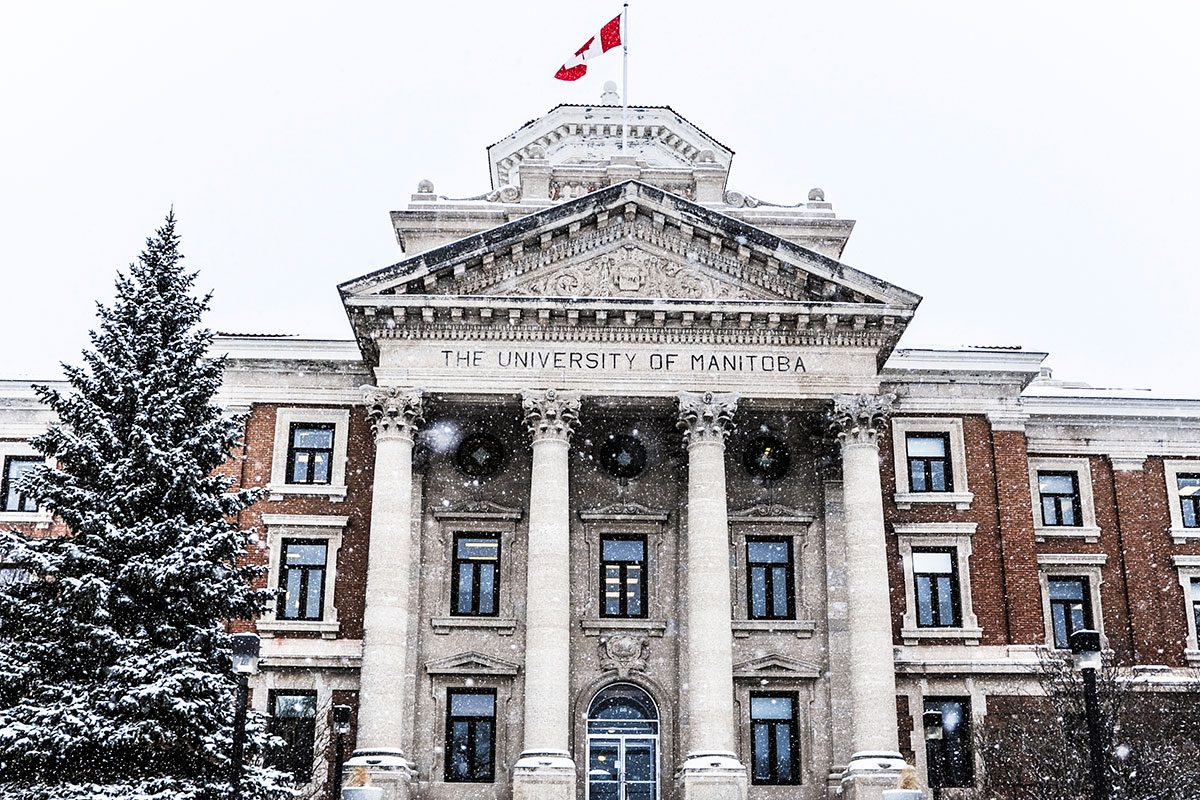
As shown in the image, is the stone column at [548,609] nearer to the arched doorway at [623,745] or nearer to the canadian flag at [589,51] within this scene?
the arched doorway at [623,745]

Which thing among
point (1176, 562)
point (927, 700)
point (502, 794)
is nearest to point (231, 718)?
point (502, 794)

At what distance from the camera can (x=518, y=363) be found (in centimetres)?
3700

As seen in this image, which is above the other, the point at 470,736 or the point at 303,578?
the point at 303,578

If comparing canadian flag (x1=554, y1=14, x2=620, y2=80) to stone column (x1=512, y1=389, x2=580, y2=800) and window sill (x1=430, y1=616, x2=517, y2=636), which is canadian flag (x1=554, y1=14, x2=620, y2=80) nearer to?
stone column (x1=512, y1=389, x2=580, y2=800)

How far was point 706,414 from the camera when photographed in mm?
36531

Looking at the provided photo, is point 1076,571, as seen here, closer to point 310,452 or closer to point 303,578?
point 303,578

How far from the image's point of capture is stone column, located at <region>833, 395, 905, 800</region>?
112ft

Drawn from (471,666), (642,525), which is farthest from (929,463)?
(471,666)

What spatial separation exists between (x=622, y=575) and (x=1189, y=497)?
19.0 m

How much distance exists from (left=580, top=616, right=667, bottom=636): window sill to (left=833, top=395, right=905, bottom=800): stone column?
5.20 meters

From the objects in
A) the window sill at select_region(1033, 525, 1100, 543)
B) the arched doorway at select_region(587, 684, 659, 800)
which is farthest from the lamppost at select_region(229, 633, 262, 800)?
the window sill at select_region(1033, 525, 1100, 543)

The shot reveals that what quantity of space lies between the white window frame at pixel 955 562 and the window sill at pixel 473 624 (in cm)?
1122

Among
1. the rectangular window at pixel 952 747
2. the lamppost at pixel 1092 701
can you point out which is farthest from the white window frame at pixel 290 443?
the lamppost at pixel 1092 701

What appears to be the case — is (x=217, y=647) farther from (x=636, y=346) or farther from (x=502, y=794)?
(x=636, y=346)
